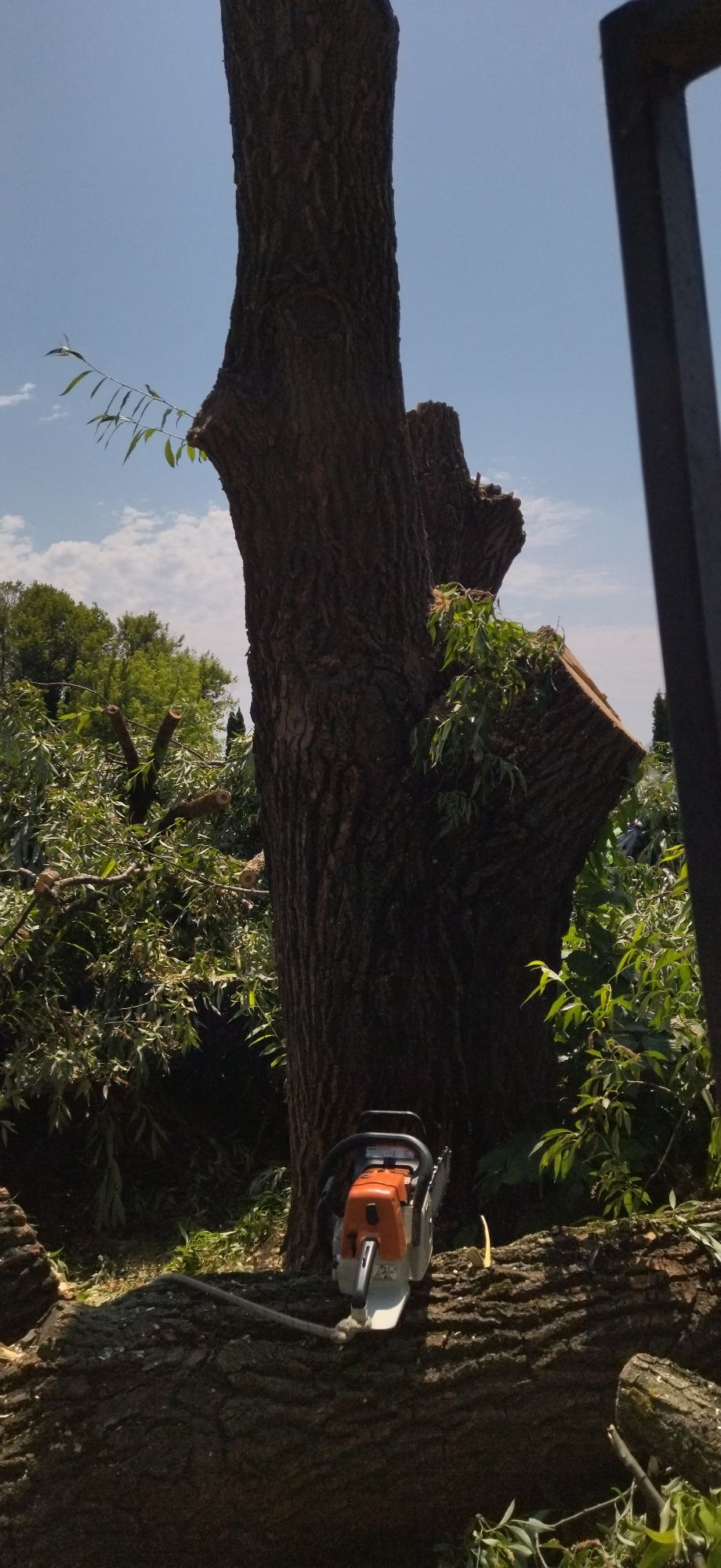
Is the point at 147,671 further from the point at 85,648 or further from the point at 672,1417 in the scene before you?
the point at 672,1417

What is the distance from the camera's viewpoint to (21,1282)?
6.95 ft

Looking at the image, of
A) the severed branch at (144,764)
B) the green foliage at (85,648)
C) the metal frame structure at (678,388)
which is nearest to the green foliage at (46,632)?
the green foliage at (85,648)

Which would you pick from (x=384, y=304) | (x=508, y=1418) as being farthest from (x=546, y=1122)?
(x=384, y=304)

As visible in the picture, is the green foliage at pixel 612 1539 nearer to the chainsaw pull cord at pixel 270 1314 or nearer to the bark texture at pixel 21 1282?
the chainsaw pull cord at pixel 270 1314

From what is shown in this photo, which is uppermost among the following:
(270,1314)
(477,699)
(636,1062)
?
(477,699)

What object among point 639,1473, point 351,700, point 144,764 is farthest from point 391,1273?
point 144,764

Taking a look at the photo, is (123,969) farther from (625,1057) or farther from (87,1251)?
(625,1057)

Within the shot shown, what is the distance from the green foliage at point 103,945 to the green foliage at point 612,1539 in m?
2.02

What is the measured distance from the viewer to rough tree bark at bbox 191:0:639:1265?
8.75 ft

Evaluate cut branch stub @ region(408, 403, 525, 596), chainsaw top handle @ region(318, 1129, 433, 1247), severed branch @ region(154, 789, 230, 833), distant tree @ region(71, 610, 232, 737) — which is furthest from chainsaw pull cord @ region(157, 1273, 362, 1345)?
distant tree @ region(71, 610, 232, 737)

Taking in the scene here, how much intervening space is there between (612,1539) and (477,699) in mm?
1713

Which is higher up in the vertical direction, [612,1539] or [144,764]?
[144,764]

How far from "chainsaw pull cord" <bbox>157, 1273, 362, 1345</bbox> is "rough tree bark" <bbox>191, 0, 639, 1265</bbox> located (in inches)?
27.1

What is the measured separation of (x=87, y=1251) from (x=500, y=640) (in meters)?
2.65
